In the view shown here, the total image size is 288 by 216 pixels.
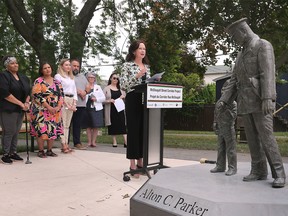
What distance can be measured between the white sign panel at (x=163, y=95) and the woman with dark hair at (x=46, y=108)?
2996mm

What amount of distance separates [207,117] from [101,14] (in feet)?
49.4

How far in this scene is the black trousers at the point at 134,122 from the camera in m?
5.73

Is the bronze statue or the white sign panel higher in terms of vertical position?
the white sign panel

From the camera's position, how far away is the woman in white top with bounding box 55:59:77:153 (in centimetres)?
845

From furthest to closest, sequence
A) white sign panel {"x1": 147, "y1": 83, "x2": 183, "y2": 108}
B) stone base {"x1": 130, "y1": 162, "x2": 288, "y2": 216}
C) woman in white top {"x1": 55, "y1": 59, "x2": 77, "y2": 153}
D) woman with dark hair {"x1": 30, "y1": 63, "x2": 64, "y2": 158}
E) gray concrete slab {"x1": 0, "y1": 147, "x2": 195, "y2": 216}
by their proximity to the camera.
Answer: woman in white top {"x1": 55, "y1": 59, "x2": 77, "y2": 153} → woman with dark hair {"x1": 30, "y1": 63, "x2": 64, "y2": 158} → white sign panel {"x1": 147, "y1": 83, "x2": 183, "y2": 108} → gray concrete slab {"x1": 0, "y1": 147, "x2": 195, "y2": 216} → stone base {"x1": 130, "y1": 162, "x2": 288, "y2": 216}

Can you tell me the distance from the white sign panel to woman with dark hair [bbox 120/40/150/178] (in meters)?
0.41

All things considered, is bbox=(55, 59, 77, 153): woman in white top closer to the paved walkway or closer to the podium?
the paved walkway

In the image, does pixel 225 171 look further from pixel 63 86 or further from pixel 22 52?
pixel 22 52

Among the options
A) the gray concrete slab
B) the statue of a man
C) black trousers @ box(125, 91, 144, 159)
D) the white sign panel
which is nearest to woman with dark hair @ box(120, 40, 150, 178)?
black trousers @ box(125, 91, 144, 159)

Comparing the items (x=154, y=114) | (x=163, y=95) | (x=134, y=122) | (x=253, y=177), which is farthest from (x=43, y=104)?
(x=253, y=177)

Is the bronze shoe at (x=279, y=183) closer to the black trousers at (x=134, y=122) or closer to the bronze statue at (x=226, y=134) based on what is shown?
the bronze statue at (x=226, y=134)

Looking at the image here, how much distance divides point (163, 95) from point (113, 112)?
444 cm

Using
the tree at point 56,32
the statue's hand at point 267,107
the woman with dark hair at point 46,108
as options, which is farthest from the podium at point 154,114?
the tree at point 56,32

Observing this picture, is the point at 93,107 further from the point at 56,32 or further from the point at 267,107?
the point at 267,107
